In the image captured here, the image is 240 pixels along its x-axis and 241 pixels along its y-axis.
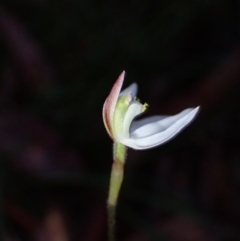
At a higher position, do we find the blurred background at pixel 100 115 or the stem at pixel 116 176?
the blurred background at pixel 100 115

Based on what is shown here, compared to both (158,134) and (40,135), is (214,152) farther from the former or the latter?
(158,134)

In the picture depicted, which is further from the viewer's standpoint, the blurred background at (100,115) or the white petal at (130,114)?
the blurred background at (100,115)

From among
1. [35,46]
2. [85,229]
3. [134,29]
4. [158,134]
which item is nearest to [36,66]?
[35,46]

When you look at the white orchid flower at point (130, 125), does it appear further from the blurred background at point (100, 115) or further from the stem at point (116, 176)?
the blurred background at point (100, 115)

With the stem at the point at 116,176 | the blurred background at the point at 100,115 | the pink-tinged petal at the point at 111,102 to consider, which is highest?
the blurred background at the point at 100,115

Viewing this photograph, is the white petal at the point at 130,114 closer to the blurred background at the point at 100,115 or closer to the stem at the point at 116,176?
the stem at the point at 116,176

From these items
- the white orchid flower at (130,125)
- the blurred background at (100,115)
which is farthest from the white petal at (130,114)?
the blurred background at (100,115)
